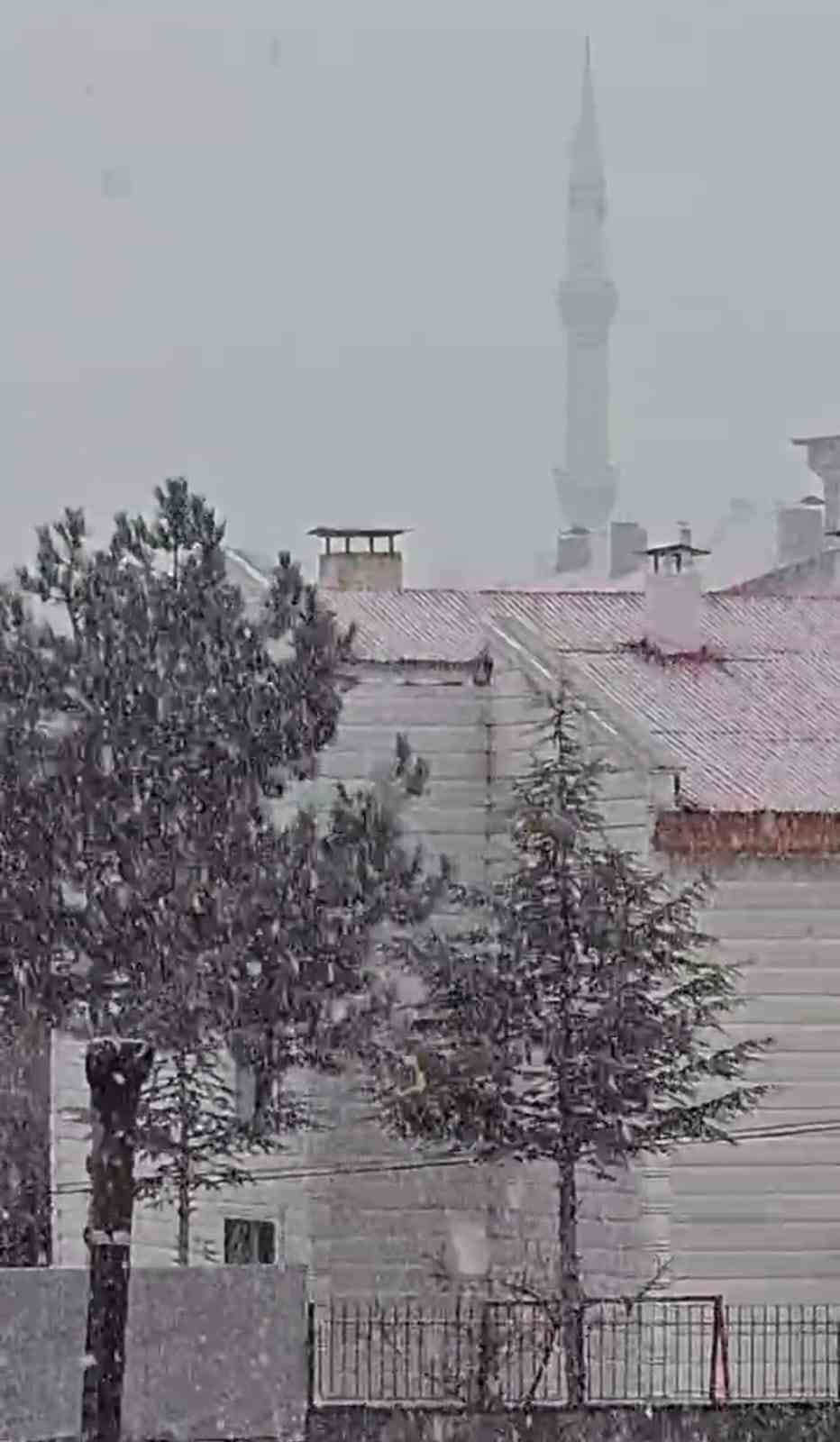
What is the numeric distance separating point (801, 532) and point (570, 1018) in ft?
79.3

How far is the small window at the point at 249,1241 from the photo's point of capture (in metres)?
30.8

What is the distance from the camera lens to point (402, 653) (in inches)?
1228

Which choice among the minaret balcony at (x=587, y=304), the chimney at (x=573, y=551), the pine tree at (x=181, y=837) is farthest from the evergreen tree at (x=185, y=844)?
the minaret balcony at (x=587, y=304)

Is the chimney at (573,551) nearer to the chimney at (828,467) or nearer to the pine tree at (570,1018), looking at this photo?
the chimney at (828,467)

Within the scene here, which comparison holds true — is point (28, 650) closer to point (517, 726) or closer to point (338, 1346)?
point (517, 726)

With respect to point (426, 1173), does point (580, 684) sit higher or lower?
higher

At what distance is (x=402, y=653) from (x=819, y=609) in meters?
4.68

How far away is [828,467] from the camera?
5075 centimetres

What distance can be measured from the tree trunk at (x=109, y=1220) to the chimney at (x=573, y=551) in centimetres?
4517

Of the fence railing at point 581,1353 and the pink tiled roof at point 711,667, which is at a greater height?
the pink tiled roof at point 711,667

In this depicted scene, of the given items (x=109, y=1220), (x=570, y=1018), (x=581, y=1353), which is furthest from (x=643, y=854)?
(x=109, y=1220)

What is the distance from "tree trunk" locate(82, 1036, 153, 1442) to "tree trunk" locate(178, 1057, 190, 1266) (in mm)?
10270

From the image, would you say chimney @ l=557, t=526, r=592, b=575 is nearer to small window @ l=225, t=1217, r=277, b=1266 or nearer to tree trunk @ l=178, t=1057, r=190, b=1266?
small window @ l=225, t=1217, r=277, b=1266

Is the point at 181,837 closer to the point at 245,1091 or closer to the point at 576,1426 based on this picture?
the point at 245,1091
